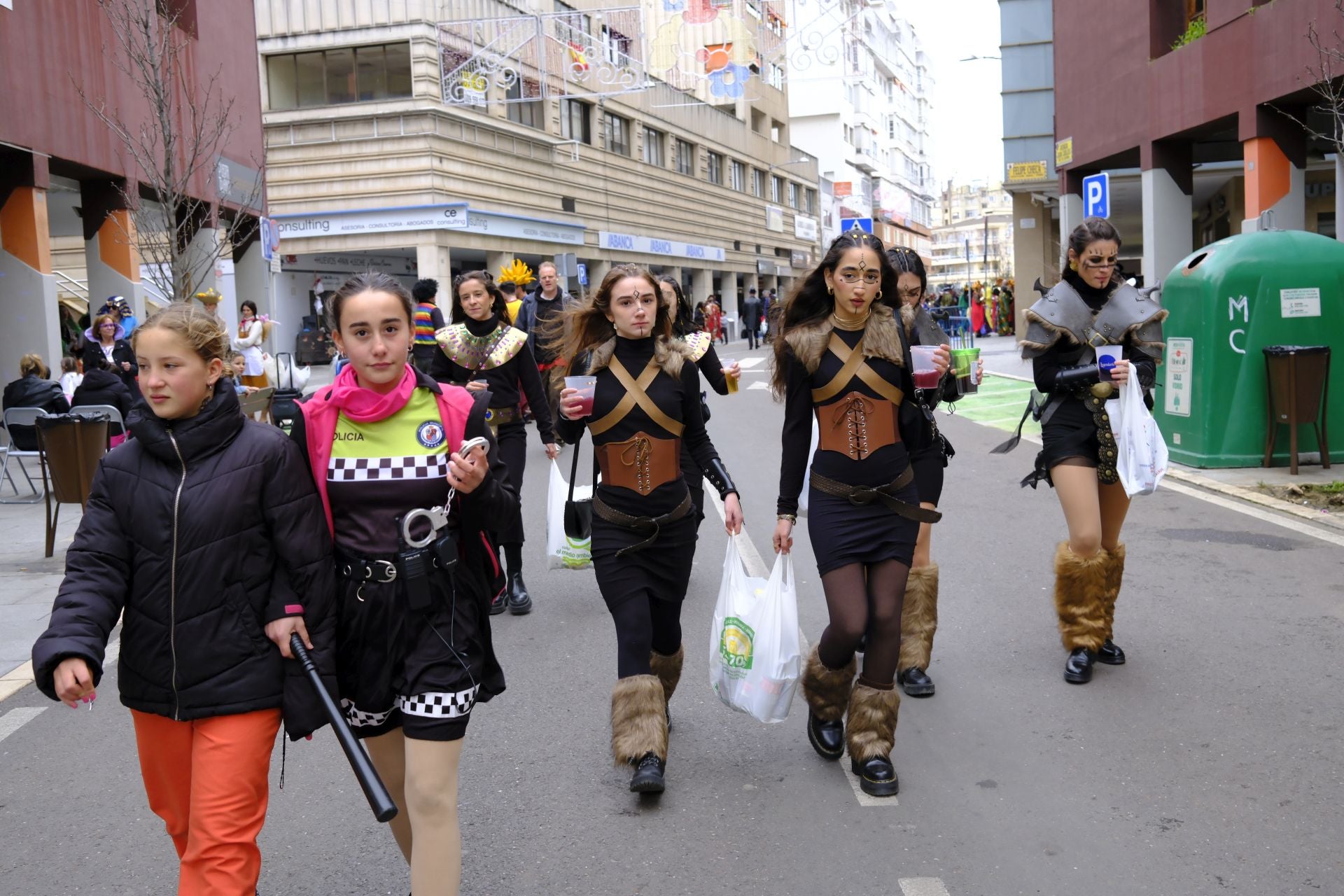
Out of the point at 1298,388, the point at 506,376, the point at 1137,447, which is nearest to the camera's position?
the point at 1137,447

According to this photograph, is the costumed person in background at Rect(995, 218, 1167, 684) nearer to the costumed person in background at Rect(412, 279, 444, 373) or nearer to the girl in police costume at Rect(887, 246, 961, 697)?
the girl in police costume at Rect(887, 246, 961, 697)

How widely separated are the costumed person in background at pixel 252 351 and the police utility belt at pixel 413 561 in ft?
46.6

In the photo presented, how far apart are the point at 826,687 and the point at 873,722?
0.26 meters

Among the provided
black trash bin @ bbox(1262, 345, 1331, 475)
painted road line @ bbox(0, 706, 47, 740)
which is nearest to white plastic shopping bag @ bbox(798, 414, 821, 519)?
painted road line @ bbox(0, 706, 47, 740)

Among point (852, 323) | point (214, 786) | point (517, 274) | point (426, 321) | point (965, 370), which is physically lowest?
point (214, 786)

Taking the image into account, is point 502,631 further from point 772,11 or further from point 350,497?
point 772,11

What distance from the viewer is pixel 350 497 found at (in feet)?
10.4

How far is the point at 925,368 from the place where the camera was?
15.2 feet

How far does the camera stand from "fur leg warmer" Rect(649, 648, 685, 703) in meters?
4.83

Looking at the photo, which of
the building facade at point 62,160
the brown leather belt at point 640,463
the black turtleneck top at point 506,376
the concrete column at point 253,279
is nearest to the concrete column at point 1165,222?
the building facade at point 62,160

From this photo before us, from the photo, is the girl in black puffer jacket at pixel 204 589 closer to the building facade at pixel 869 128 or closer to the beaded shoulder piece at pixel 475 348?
the beaded shoulder piece at pixel 475 348

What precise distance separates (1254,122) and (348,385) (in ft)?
59.6

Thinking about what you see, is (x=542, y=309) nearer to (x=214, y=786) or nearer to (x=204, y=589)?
(x=204, y=589)

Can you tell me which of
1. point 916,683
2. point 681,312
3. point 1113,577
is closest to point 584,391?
point 681,312
